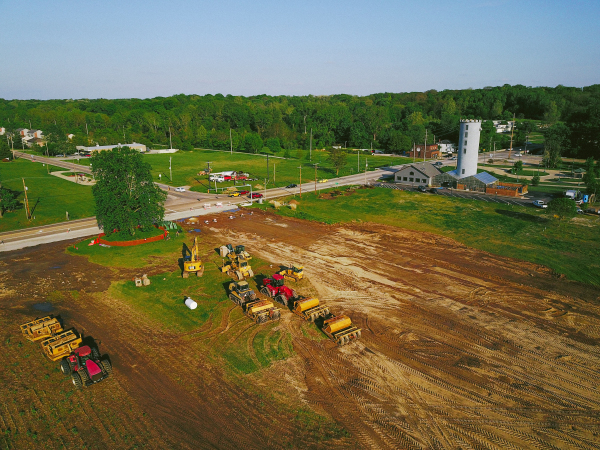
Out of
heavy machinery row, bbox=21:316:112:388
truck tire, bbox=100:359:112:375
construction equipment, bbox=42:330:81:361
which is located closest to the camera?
heavy machinery row, bbox=21:316:112:388

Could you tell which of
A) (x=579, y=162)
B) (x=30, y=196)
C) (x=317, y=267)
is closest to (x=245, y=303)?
(x=317, y=267)

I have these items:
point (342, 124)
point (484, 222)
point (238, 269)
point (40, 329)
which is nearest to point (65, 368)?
point (40, 329)

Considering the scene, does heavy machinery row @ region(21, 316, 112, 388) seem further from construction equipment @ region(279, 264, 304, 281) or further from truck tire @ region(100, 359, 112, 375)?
construction equipment @ region(279, 264, 304, 281)

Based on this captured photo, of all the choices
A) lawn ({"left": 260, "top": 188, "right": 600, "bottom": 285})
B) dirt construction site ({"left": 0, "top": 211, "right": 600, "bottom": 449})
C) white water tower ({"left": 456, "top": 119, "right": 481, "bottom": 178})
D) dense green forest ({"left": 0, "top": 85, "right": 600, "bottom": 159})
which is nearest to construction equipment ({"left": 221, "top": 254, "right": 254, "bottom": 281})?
dirt construction site ({"left": 0, "top": 211, "right": 600, "bottom": 449})

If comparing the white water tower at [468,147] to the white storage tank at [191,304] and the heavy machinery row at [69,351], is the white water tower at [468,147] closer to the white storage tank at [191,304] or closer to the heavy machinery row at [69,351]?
the white storage tank at [191,304]

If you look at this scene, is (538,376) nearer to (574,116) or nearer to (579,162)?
(579,162)
